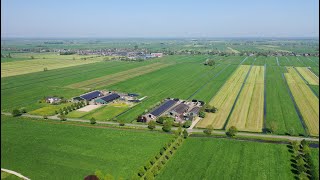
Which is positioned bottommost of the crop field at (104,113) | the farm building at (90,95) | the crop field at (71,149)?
the crop field at (71,149)

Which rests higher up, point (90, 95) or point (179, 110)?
point (90, 95)

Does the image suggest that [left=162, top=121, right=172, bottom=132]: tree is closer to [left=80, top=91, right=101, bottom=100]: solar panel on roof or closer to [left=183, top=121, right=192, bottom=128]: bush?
[left=183, top=121, right=192, bottom=128]: bush

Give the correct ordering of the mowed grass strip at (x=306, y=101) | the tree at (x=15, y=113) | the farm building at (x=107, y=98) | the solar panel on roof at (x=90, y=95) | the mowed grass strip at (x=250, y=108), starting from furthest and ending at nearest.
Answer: the solar panel on roof at (x=90, y=95) → the farm building at (x=107, y=98) → the tree at (x=15, y=113) → the mowed grass strip at (x=306, y=101) → the mowed grass strip at (x=250, y=108)

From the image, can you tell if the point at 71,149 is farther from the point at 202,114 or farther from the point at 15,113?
the point at 202,114

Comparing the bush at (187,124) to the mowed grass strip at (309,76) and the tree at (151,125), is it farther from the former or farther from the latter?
the mowed grass strip at (309,76)

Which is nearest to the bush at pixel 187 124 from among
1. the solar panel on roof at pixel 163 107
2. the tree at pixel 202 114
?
the tree at pixel 202 114

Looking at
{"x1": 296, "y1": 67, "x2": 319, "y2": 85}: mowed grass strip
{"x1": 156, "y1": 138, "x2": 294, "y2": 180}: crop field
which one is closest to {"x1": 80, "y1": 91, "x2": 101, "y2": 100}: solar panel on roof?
{"x1": 156, "y1": 138, "x2": 294, "y2": 180}: crop field

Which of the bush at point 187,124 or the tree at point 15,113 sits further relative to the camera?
the tree at point 15,113

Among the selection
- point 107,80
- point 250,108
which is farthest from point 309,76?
point 107,80
